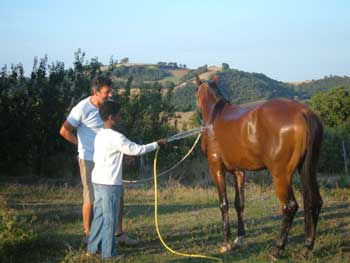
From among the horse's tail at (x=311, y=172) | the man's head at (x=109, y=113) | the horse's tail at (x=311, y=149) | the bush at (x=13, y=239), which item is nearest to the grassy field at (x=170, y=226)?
the bush at (x=13, y=239)

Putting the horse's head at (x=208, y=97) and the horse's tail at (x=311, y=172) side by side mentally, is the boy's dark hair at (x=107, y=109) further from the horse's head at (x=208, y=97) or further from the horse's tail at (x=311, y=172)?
the horse's tail at (x=311, y=172)

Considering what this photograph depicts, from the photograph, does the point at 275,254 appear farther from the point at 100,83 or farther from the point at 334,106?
the point at 334,106

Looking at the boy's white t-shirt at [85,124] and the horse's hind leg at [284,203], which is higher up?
the boy's white t-shirt at [85,124]

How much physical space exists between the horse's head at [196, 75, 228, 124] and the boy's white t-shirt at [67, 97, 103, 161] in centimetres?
150

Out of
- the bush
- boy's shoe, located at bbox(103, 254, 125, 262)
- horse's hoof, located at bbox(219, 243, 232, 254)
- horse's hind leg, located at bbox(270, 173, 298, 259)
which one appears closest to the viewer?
horse's hind leg, located at bbox(270, 173, 298, 259)

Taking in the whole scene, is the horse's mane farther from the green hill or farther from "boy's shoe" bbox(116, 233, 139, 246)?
the green hill

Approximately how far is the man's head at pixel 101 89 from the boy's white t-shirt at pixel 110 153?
2.67 feet

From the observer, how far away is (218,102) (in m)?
6.52

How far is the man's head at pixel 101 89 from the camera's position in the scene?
5961mm

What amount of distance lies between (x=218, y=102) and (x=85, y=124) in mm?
1811

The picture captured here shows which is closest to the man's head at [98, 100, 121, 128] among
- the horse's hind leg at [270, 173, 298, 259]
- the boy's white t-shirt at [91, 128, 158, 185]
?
the boy's white t-shirt at [91, 128, 158, 185]

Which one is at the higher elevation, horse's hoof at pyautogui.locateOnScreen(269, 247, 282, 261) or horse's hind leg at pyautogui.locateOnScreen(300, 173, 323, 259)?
A: horse's hind leg at pyautogui.locateOnScreen(300, 173, 323, 259)

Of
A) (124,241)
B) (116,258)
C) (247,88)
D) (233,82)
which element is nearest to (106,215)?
(116,258)

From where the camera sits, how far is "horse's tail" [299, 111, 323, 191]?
17.0ft
